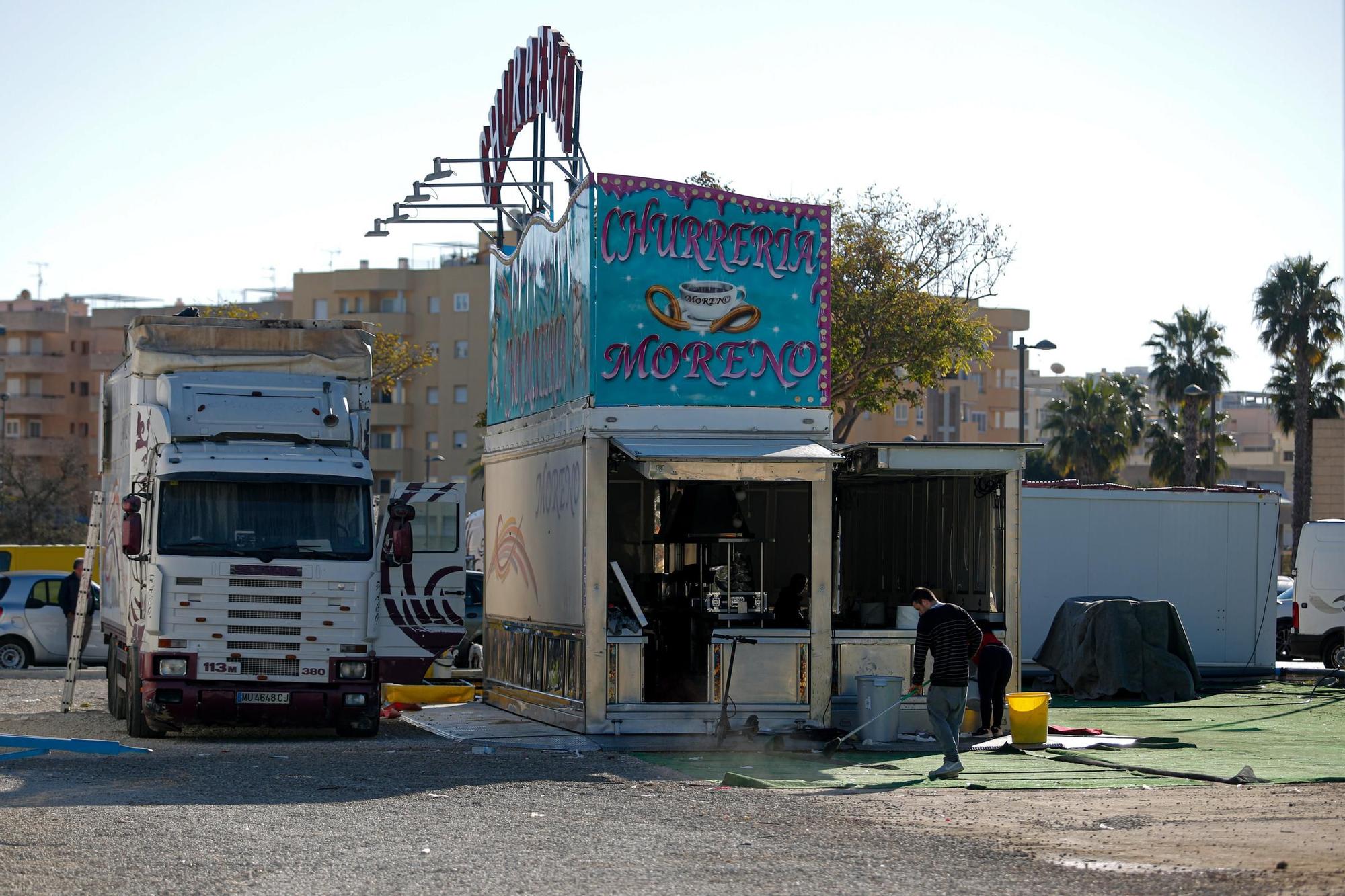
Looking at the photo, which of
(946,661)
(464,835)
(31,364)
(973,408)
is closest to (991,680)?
(946,661)

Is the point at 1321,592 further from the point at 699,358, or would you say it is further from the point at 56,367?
the point at 56,367

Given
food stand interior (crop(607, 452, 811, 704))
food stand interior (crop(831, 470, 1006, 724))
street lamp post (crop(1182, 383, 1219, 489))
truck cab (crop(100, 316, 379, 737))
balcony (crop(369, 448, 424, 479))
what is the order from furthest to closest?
balcony (crop(369, 448, 424, 479))
street lamp post (crop(1182, 383, 1219, 489))
food stand interior (crop(607, 452, 811, 704))
food stand interior (crop(831, 470, 1006, 724))
truck cab (crop(100, 316, 379, 737))

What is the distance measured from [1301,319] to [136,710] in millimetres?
47305

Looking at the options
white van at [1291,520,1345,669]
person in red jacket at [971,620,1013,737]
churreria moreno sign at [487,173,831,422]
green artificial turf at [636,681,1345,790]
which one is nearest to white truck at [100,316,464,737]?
churreria moreno sign at [487,173,831,422]

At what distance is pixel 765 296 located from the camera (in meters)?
18.7

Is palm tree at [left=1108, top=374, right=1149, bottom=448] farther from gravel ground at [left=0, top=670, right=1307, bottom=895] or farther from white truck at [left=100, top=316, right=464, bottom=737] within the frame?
gravel ground at [left=0, top=670, right=1307, bottom=895]

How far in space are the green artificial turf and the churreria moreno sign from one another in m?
3.89

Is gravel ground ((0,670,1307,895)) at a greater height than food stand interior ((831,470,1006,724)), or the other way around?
food stand interior ((831,470,1006,724))

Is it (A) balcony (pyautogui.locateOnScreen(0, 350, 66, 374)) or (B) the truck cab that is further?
(A) balcony (pyautogui.locateOnScreen(0, 350, 66, 374))

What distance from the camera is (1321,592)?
28.4 meters

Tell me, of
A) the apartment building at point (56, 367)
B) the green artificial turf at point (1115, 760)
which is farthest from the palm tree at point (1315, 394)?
the apartment building at point (56, 367)

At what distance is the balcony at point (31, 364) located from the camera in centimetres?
10600

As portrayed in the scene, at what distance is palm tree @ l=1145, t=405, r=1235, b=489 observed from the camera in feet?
211

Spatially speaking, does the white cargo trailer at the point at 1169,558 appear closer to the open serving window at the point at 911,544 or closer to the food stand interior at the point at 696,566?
the open serving window at the point at 911,544
